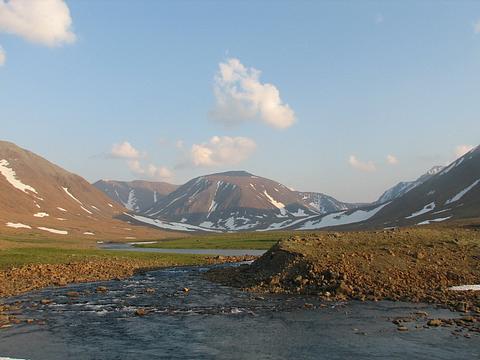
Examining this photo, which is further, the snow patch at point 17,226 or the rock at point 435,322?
the snow patch at point 17,226

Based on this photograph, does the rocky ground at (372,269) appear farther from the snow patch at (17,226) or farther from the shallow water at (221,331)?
the snow patch at (17,226)

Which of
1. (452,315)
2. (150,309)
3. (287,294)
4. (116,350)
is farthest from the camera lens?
(287,294)

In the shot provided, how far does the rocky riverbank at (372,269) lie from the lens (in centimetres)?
4106

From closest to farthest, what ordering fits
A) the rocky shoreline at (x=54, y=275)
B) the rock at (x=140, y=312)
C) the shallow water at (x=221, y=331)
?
the shallow water at (x=221, y=331)
the rock at (x=140, y=312)
the rocky shoreline at (x=54, y=275)

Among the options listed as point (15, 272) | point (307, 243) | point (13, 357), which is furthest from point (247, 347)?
point (15, 272)

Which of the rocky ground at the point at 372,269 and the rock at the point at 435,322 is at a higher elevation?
the rocky ground at the point at 372,269

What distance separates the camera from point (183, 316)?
3422 centimetres

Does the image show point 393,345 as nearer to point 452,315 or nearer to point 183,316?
point 452,315

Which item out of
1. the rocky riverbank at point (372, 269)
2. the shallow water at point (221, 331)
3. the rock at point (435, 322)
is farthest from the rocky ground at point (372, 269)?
the rock at point (435, 322)

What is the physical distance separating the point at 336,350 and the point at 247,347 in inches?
205

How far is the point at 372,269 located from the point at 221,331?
75.1 ft

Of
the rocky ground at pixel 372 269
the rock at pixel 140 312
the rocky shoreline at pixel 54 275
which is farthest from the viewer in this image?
the rocky shoreline at pixel 54 275

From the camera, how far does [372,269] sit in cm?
4641

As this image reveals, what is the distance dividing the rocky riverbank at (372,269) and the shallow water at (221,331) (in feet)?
12.0
